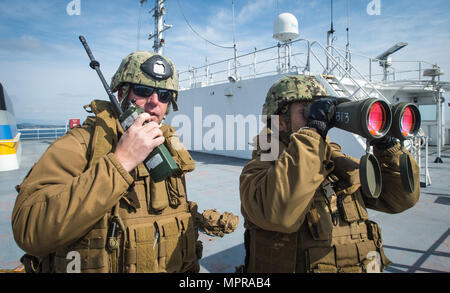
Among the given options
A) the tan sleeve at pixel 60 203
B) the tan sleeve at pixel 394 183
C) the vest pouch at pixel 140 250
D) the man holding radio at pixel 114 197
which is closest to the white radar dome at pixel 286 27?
the man holding radio at pixel 114 197

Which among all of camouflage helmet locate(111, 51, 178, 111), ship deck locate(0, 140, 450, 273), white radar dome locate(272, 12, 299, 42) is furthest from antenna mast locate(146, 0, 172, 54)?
camouflage helmet locate(111, 51, 178, 111)

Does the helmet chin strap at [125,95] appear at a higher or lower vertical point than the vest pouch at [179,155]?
higher

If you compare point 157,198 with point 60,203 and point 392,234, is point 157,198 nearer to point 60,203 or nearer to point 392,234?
point 60,203

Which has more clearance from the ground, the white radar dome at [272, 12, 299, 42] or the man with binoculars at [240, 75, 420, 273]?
the white radar dome at [272, 12, 299, 42]

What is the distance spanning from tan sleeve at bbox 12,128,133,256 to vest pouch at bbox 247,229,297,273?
0.92 meters

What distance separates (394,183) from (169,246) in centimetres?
148

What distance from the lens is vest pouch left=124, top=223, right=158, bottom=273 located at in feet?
4.51

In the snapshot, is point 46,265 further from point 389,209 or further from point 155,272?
point 389,209

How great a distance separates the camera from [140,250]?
1399 millimetres

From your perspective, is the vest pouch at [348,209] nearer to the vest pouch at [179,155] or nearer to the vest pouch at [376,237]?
the vest pouch at [376,237]

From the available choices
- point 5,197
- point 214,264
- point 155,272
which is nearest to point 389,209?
point 155,272

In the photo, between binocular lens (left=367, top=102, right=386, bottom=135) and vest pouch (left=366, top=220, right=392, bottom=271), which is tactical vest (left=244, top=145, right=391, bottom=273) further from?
binocular lens (left=367, top=102, right=386, bottom=135)

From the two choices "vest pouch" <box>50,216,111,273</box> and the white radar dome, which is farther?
the white radar dome

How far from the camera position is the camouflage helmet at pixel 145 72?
5.45ft
